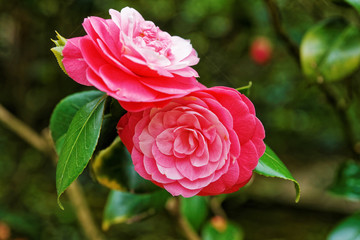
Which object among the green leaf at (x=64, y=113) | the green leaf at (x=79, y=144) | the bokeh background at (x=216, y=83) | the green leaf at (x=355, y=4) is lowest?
the bokeh background at (x=216, y=83)

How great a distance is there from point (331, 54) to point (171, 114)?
1.97 ft

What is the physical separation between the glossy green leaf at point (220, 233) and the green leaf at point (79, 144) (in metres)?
1.05

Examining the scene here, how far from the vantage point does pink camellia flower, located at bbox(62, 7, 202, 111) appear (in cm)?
43

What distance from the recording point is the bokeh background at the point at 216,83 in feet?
5.98

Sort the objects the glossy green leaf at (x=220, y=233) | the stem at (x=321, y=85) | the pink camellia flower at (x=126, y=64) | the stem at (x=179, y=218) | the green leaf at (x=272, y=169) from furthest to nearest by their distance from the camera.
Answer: the glossy green leaf at (x=220, y=233) → the stem at (x=179, y=218) → the stem at (x=321, y=85) → the green leaf at (x=272, y=169) → the pink camellia flower at (x=126, y=64)

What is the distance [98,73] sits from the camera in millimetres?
423

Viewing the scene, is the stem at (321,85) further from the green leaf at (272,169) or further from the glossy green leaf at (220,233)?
the glossy green leaf at (220,233)

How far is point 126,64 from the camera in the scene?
44cm

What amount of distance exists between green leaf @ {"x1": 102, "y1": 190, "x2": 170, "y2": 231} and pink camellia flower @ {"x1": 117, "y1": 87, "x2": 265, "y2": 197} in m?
0.46

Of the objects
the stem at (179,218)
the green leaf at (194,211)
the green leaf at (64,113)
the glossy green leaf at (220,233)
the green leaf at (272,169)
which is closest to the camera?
the green leaf at (272,169)

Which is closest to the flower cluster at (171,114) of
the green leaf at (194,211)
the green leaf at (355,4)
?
the green leaf at (355,4)

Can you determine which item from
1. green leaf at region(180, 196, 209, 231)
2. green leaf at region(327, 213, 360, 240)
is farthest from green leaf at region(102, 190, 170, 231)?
green leaf at region(327, 213, 360, 240)

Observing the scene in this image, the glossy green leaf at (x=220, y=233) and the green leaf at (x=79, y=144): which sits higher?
the green leaf at (x=79, y=144)

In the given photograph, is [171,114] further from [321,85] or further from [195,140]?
[321,85]
